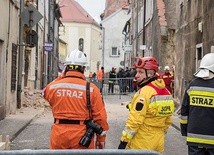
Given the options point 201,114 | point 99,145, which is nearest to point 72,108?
point 99,145

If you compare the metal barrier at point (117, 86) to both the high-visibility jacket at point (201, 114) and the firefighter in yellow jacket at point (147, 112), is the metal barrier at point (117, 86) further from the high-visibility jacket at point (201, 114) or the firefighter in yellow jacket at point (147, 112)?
the firefighter in yellow jacket at point (147, 112)

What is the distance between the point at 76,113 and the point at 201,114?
1.25m

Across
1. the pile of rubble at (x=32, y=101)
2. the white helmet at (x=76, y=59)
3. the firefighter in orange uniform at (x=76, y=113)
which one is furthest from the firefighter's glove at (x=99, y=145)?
the pile of rubble at (x=32, y=101)

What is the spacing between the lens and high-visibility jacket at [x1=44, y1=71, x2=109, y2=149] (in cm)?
561

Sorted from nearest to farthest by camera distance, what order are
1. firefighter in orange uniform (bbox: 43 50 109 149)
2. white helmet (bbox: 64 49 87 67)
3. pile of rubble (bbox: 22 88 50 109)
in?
firefighter in orange uniform (bbox: 43 50 109 149) < white helmet (bbox: 64 49 87 67) < pile of rubble (bbox: 22 88 50 109)

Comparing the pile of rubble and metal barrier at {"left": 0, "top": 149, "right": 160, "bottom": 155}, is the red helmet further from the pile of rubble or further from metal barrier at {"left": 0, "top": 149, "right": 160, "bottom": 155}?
the pile of rubble

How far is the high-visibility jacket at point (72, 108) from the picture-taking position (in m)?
5.61

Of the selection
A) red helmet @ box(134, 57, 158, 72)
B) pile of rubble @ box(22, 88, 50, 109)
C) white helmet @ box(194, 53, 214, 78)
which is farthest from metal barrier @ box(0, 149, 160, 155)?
pile of rubble @ box(22, 88, 50, 109)

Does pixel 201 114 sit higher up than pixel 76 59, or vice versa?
pixel 76 59

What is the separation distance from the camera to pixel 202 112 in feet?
18.9

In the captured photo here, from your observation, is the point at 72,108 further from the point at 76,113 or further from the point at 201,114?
the point at 201,114

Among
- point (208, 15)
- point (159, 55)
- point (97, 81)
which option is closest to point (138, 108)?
point (208, 15)

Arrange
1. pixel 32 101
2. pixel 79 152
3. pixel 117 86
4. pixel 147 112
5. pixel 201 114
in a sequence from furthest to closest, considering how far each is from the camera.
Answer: pixel 117 86 → pixel 32 101 → pixel 201 114 → pixel 147 112 → pixel 79 152

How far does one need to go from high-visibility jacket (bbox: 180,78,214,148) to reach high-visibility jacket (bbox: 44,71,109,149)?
2.91ft
